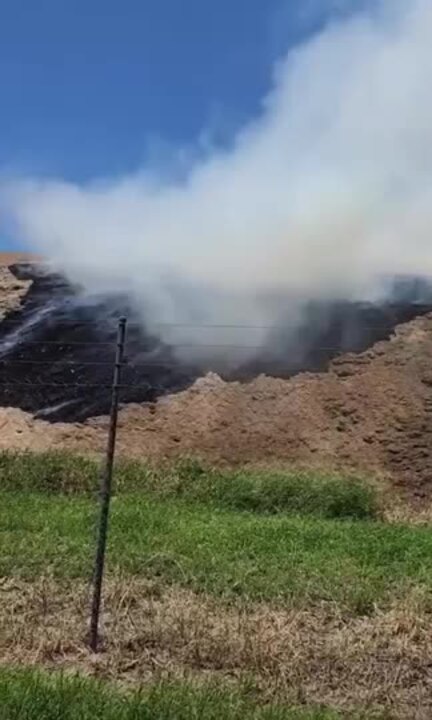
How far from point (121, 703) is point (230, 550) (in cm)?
360

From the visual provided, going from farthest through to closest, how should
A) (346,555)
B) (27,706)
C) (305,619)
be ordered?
(346,555) → (305,619) → (27,706)

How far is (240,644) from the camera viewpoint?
5.56 m

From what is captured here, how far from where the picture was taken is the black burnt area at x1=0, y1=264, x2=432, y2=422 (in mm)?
13812

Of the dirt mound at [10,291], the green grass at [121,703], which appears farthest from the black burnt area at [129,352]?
the green grass at [121,703]

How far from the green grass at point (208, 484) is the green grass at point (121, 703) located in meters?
6.14

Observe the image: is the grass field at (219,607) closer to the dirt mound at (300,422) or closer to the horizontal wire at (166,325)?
the dirt mound at (300,422)

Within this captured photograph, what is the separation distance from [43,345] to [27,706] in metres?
10.4

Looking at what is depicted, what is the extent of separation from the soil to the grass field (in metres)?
2.24

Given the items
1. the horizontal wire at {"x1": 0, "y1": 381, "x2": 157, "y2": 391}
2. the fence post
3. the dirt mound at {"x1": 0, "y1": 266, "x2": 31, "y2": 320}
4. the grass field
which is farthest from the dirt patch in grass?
the dirt mound at {"x1": 0, "y1": 266, "x2": 31, "y2": 320}

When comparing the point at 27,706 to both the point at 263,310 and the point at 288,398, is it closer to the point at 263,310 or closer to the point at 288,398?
the point at 288,398

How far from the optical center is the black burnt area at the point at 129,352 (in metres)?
13.8

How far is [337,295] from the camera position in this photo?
581 inches

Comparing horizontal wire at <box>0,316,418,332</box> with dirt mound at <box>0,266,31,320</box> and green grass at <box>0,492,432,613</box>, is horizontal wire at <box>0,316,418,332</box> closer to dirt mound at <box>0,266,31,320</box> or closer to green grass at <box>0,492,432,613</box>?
dirt mound at <box>0,266,31,320</box>

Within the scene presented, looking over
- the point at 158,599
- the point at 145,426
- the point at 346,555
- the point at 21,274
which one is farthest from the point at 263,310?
the point at 158,599
